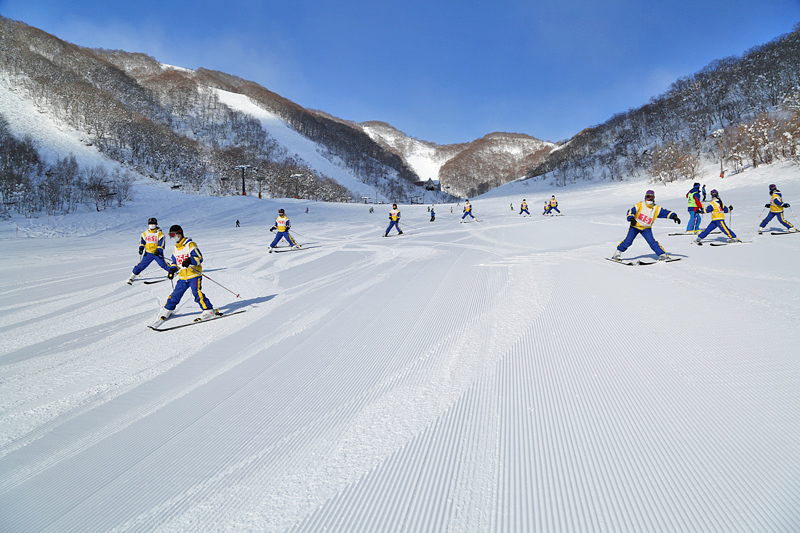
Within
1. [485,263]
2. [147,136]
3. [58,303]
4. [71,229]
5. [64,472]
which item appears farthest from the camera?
[147,136]

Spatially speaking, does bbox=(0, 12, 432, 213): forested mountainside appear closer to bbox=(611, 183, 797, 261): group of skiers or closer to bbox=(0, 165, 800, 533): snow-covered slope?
bbox=(0, 165, 800, 533): snow-covered slope

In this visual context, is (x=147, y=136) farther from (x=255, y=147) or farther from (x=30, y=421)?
(x=30, y=421)

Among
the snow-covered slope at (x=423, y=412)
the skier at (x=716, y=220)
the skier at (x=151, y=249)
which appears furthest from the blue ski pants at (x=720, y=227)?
the skier at (x=151, y=249)

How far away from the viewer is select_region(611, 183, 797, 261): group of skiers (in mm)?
7391

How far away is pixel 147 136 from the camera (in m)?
70.2

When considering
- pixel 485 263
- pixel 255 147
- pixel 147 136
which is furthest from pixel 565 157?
pixel 485 263

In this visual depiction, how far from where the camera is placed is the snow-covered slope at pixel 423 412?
1.80 m

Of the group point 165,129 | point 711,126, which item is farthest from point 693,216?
point 165,129

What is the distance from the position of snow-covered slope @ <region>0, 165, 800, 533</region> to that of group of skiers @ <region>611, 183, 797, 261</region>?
1.81m

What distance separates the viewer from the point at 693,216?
1142 cm

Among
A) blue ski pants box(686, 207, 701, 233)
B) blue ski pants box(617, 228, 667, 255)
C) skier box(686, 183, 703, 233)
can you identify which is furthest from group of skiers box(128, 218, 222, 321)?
blue ski pants box(686, 207, 701, 233)

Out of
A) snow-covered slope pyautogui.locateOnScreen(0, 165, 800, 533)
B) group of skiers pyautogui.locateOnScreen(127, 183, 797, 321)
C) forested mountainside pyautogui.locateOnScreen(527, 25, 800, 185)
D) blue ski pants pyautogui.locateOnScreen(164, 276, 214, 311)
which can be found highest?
forested mountainside pyautogui.locateOnScreen(527, 25, 800, 185)

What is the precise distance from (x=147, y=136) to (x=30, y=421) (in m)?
88.0

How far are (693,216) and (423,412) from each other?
44.0ft
